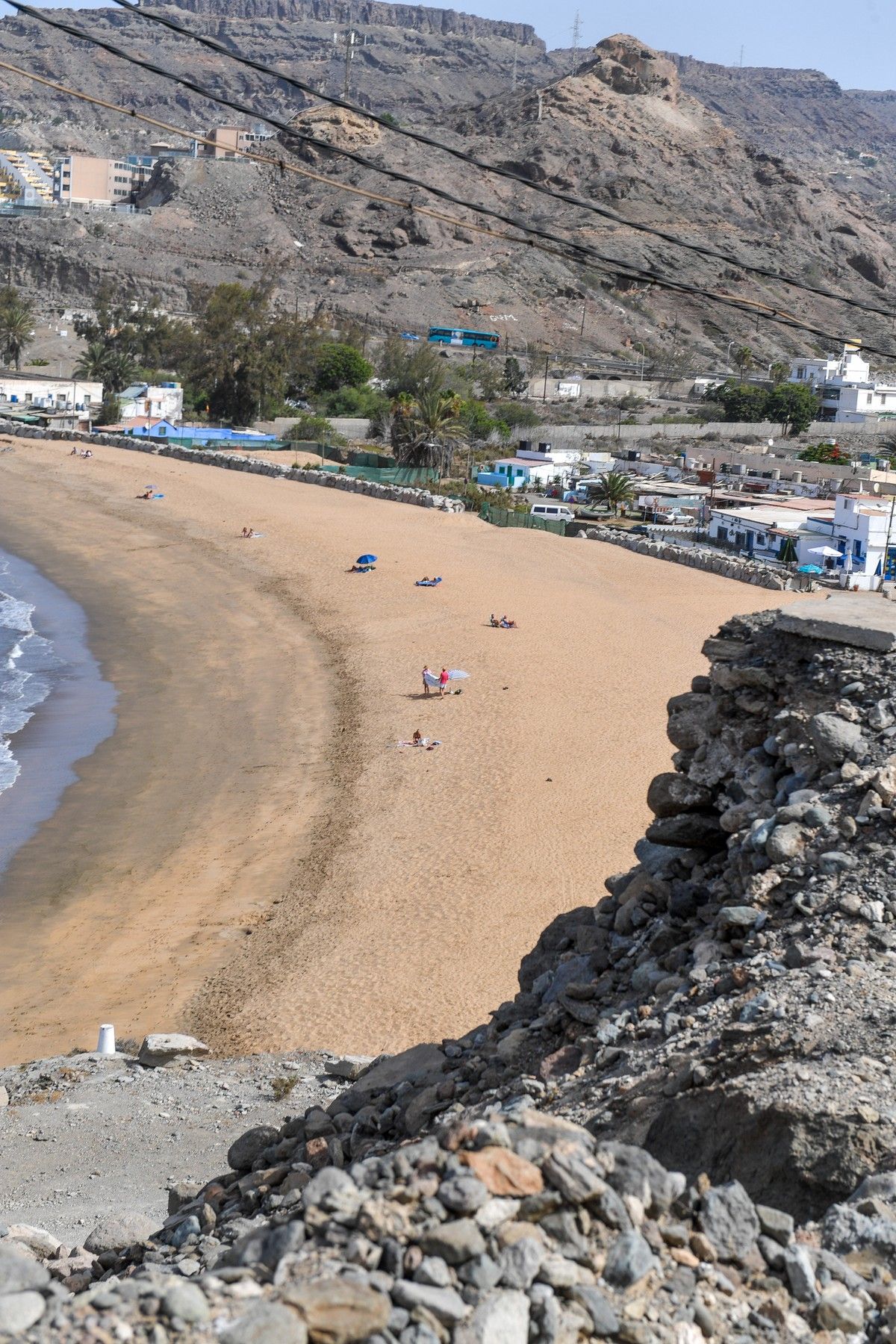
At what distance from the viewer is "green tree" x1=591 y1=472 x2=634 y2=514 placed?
53.1m

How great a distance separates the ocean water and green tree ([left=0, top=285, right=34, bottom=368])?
4864cm

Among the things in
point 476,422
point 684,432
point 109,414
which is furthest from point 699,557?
point 684,432

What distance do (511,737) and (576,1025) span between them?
14998mm

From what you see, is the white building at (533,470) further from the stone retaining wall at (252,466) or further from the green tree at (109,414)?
the green tree at (109,414)

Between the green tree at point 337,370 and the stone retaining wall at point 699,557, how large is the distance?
3347cm

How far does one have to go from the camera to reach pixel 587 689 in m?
25.5

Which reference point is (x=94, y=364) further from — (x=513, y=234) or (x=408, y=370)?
(x=513, y=234)

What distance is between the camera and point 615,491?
53062mm

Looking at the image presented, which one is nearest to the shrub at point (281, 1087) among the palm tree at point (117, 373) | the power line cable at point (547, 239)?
the power line cable at point (547, 239)

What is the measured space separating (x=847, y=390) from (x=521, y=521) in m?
43.8

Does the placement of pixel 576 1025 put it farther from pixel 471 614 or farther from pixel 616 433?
pixel 616 433

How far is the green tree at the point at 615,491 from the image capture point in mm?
53062

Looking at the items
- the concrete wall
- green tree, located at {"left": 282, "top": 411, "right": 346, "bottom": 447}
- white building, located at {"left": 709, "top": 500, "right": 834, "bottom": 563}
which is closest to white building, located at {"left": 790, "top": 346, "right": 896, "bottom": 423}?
the concrete wall

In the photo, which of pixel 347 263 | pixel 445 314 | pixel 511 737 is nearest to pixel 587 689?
pixel 511 737
